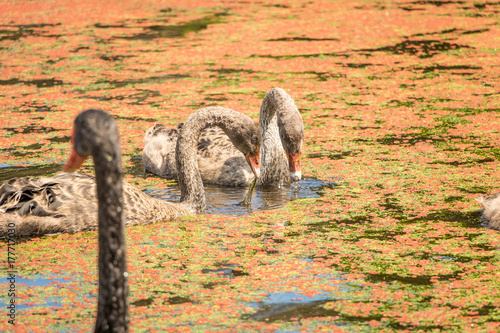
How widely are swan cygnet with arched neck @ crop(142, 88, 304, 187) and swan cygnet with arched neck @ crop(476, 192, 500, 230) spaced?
5.17 ft

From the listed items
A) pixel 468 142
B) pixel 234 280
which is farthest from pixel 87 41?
pixel 234 280

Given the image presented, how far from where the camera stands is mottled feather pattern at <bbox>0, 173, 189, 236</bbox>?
445cm

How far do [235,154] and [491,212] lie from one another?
7.96 ft

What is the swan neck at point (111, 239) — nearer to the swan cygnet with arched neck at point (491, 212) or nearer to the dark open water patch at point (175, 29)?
the swan cygnet with arched neck at point (491, 212)

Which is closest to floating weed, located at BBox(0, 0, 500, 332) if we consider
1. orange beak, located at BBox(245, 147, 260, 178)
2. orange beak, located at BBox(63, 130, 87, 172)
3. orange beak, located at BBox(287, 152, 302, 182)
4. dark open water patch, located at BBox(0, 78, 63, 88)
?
dark open water patch, located at BBox(0, 78, 63, 88)

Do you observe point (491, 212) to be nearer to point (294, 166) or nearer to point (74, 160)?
point (294, 166)

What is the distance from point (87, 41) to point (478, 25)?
644 cm

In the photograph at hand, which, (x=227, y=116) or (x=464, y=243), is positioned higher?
(x=227, y=116)

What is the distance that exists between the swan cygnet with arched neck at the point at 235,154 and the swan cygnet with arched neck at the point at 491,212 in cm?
158

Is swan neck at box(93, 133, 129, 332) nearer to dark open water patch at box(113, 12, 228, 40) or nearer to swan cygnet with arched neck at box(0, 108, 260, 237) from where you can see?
swan cygnet with arched neck at box(0, 108, 260, 237)

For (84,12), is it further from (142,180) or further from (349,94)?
(142,180)

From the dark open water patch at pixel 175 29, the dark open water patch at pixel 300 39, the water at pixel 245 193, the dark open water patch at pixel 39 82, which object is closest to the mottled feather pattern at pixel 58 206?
the water at pixel 245 193

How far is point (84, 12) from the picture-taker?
14.1 m

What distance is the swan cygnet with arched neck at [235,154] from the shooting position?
19.1 feet
